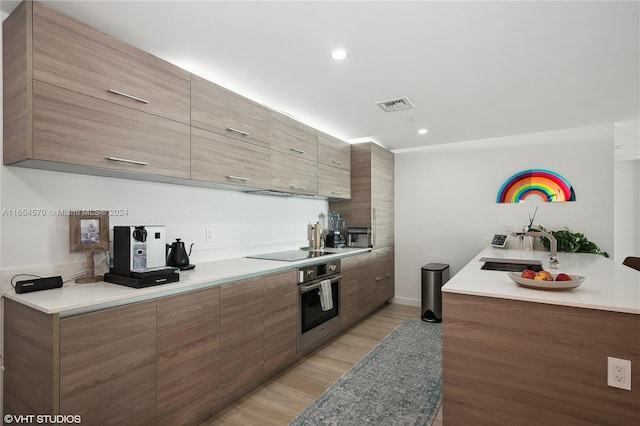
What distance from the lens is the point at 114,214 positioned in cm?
210

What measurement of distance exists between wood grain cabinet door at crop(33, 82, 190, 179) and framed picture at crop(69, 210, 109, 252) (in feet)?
1.32

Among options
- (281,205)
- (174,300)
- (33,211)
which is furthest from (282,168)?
(33,211)

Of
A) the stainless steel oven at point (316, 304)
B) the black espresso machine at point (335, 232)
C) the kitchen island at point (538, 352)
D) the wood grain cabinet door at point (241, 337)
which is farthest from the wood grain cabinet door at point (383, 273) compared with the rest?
the kitchen island at point (538, 352)

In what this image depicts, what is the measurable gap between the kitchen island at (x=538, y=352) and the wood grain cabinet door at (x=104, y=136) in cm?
188

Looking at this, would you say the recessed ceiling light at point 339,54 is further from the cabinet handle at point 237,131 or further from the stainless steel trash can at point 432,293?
the stainless steel trash can at point 432,293

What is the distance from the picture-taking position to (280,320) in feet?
8.48

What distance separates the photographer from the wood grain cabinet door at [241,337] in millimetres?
2107

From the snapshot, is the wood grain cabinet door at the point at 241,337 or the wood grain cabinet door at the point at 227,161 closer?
the wood grain cabinet door at the point at 241,337

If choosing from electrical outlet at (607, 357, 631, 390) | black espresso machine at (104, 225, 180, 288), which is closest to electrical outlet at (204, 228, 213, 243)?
black espresso machine at (104, 225, 180, 288)

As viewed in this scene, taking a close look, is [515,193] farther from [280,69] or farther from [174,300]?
[174,300]

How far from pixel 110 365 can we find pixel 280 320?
1266mm

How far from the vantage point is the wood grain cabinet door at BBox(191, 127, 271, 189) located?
2.25 meters

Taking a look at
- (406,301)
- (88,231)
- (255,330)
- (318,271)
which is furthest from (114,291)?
(406,301)

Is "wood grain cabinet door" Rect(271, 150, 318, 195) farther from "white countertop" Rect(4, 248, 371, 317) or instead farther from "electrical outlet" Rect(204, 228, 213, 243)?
"white countertop" Rect(4, 248, 371, 317)
